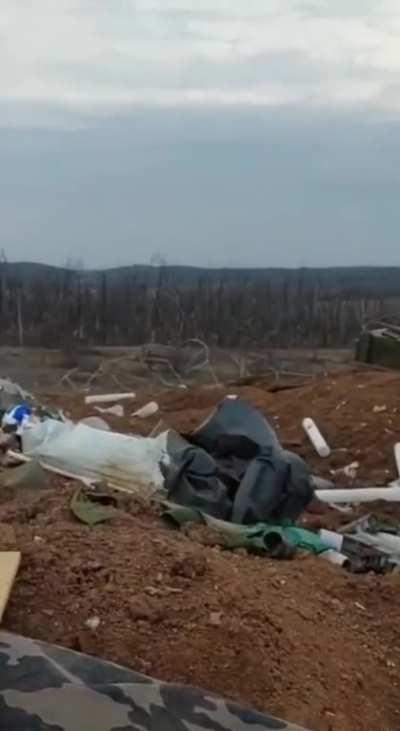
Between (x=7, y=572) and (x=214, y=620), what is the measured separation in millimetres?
672

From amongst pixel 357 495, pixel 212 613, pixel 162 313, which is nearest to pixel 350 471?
pixel 357 495

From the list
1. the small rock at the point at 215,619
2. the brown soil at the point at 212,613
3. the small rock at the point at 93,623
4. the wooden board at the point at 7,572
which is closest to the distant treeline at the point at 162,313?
the brown soil at the point at 212,613

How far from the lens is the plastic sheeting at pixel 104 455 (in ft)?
21.0

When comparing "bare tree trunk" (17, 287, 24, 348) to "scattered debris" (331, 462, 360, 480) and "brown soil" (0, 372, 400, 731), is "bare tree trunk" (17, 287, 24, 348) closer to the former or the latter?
"scattered debris" (331, 462, 360, 480)

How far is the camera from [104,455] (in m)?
6.57

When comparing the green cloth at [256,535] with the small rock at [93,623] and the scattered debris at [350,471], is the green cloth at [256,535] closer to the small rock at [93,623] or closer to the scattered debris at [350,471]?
the small rock at [93,623]

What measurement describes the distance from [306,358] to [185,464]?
15469 millimetres

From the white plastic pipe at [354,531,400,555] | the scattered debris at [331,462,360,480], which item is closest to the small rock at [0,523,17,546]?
the white plastic pipe at [354,531,400,555]

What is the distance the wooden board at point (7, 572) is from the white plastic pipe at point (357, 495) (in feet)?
11.6

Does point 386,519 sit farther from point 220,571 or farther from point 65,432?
point 220,571

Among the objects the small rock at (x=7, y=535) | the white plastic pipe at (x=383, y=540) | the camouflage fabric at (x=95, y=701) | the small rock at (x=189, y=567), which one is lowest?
the white plastic pipe at (x=383, y=540)

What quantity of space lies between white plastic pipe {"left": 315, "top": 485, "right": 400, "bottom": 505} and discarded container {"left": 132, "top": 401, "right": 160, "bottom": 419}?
2.82 metres

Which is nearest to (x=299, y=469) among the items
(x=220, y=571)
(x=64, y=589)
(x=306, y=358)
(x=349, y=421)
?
(x=220, y=571)

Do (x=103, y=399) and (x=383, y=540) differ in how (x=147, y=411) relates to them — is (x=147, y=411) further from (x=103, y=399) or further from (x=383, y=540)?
(x=383, y=540)
